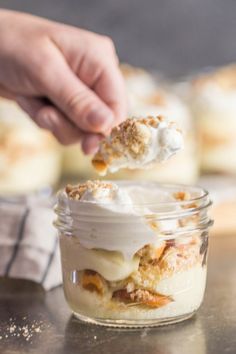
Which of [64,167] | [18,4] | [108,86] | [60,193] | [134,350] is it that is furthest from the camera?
[18,4]

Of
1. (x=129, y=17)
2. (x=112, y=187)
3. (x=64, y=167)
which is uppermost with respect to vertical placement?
(x=112, y=187)

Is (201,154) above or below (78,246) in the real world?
below

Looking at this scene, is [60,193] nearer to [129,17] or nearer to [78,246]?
[78,246]

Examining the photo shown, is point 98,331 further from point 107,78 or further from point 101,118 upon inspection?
point 107,78

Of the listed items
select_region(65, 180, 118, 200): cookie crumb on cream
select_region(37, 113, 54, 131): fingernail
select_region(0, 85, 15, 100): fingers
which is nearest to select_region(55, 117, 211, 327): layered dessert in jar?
select_region(65, 180, 118, 200): cookie crumb on cream

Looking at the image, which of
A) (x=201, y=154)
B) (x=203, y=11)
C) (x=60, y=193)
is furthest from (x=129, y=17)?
(x=60, y=193)

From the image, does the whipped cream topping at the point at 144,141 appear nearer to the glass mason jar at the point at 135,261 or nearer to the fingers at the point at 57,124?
the glass mason jar at the point at 135,261

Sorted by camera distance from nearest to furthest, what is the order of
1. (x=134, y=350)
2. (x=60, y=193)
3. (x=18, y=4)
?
(x=134, y=350) → (x=60, y=193) → (x=18, y=4)

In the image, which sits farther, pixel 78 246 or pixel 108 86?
pixel 108 86
